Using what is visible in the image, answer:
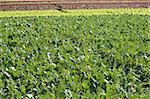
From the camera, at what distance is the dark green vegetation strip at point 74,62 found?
753 centimetres

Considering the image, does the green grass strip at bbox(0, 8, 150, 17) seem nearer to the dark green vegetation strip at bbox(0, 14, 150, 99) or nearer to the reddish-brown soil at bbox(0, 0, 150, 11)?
the reddish-brown soil at bbox(0, 0, 150, 11)

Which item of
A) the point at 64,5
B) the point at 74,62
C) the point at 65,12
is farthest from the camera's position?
the point at 64,5

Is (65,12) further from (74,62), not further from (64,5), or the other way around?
(74,62)

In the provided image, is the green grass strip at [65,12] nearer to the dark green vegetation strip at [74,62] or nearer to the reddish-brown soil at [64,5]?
the reddish-brown soil at [64,5]

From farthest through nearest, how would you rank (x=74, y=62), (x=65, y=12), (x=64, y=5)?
(x=64, y=5), (x=65, y=12), (x=74, y=62)

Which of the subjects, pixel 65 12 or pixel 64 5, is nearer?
pixel 65 12

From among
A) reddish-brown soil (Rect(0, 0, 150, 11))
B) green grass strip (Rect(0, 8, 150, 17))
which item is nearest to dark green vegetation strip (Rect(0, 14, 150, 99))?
green grass strip (Rect(0, 8, 150, 17))

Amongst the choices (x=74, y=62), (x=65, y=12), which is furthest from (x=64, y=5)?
(x=74, y=62)

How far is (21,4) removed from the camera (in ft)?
87.1

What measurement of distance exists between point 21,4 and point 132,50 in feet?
54.9

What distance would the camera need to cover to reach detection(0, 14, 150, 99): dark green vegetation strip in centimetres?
753

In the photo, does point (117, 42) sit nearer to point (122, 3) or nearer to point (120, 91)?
point (120, 91)

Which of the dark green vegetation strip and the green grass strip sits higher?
the dark green vegetation strip

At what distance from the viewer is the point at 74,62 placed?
30.7 feet
